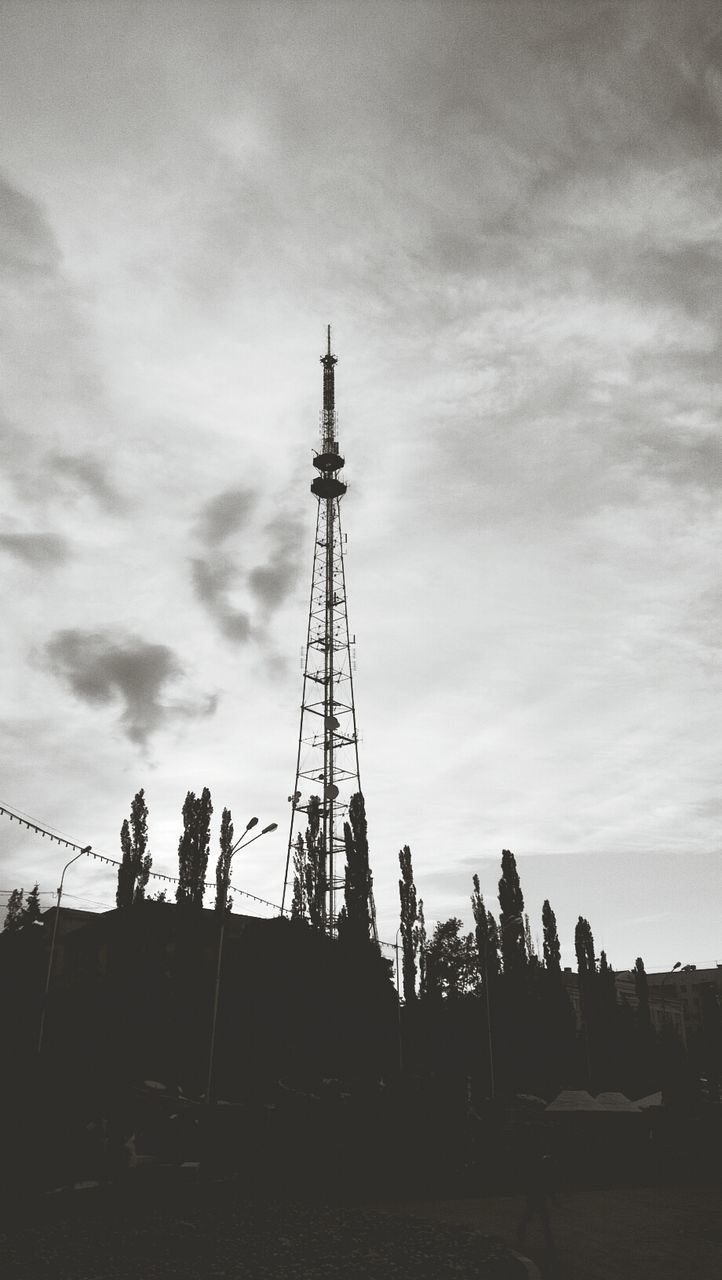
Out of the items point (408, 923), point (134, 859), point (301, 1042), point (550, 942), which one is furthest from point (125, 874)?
point (550, 942)

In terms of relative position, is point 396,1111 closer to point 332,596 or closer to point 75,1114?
point 75,1114

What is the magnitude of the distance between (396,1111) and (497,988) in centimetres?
3906

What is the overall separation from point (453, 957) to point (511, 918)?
26.9 meters

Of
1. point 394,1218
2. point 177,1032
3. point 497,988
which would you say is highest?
point 497,988

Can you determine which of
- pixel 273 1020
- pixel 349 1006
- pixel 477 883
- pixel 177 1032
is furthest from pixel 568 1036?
pixel 177 1032

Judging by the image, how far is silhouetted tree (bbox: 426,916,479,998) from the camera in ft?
266

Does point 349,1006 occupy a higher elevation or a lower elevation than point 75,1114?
higher

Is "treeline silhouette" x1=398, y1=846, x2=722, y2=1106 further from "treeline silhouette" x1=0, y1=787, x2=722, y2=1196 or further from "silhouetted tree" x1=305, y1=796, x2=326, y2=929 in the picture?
"silhouetted tree" x1=305, y1=796, x2=326, y2=929

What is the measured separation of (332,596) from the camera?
5347 cm

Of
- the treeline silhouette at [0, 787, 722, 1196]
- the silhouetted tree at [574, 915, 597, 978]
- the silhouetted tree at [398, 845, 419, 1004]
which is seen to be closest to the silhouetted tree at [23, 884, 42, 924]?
the treeline silhouette at [0, 787, 722, 1196]

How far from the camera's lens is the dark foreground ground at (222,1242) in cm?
1140

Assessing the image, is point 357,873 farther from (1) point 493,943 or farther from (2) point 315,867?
(1) point 493,943

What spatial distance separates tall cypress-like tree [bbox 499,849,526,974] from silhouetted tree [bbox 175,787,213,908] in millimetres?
23702

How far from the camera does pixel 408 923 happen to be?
196 feet
